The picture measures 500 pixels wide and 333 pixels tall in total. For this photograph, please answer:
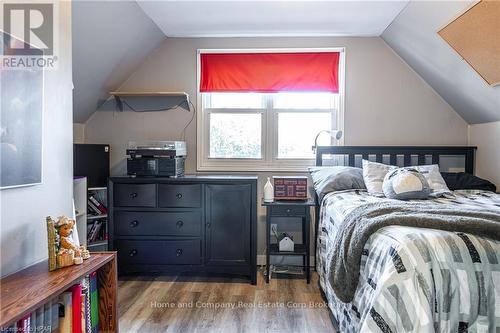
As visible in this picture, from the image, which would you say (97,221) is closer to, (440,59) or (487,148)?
→ (440,59)

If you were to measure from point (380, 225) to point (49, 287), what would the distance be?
1367 millimetres

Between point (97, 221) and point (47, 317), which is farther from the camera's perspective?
point (97, 221)

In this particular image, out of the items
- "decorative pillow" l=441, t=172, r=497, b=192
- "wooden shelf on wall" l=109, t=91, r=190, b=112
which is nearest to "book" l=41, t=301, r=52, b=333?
Answer: "wooden shelf on wall" l=109, t=91, r=190, b=112

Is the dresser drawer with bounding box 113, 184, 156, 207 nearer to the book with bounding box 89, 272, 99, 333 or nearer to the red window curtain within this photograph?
the red window curtain

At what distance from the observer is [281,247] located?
296 centimetres

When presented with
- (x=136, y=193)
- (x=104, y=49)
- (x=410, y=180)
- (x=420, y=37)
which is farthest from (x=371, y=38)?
A: (x=136, y=193)

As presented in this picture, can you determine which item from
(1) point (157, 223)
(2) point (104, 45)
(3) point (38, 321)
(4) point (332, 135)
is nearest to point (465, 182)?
(4) point (332, 135)

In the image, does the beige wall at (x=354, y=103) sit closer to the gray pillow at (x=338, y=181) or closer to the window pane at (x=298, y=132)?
the window pane at (x=298, y=132)

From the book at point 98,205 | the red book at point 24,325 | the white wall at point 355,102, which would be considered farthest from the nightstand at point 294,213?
the red book at point 24,325

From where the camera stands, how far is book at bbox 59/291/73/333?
1289mm

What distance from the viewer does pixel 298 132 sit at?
3.39 metres

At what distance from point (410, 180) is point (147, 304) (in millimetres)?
2121

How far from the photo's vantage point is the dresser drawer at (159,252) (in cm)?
285

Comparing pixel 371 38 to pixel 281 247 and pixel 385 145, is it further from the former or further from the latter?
pixel 281 247
